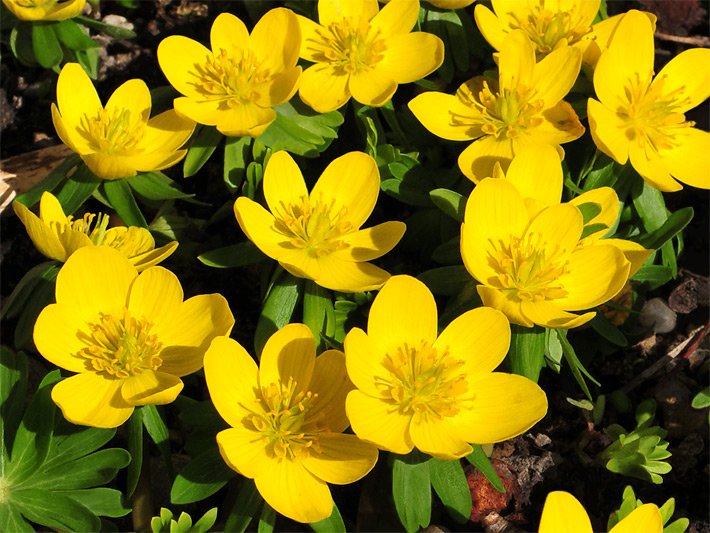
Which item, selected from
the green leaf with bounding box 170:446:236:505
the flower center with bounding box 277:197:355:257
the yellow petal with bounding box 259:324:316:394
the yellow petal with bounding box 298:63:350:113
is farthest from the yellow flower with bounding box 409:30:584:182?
the green leaf with bounding box 170:446:236:505

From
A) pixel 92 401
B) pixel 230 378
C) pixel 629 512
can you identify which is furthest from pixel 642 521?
pixel 92 401

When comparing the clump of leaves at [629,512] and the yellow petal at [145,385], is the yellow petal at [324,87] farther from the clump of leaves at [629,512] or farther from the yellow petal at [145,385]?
the clump of leaves at [629,512]

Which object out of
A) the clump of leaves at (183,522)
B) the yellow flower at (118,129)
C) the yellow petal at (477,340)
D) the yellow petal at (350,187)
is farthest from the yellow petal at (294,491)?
the yellow flower at (118,129)

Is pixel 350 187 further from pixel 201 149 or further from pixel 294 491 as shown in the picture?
pixel 294 491

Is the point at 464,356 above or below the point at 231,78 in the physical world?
below

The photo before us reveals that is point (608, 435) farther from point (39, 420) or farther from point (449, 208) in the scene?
point (39, 420)

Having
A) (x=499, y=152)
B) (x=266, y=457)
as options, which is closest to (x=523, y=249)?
(x=499, y=152)
